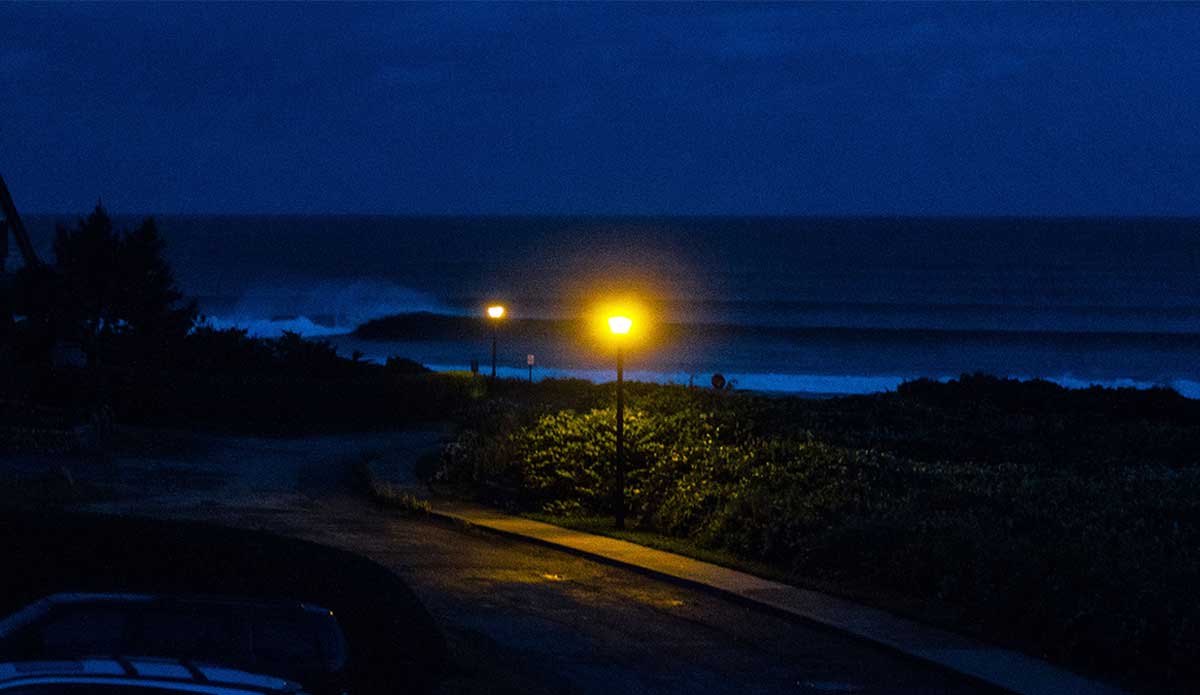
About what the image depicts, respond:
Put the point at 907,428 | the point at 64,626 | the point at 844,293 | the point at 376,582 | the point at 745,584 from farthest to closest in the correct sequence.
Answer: the point at 844,293
the point at 907,428
the point at 745,584
the point at 376,582
the point at 64,626

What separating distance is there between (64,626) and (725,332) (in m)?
82.9

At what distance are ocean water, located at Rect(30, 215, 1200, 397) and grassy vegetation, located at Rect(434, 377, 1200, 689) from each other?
32.4 metres

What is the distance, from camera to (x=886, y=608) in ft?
51.2

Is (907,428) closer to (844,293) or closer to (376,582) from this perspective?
(376,582)

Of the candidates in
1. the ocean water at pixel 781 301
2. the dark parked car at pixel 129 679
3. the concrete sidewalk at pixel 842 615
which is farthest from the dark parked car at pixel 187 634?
the ocean water at pixel 781 301

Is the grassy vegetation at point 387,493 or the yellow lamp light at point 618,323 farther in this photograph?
the grassy vegetation at point 387,493

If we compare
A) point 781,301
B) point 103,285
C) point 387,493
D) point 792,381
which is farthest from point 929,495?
point 781,301

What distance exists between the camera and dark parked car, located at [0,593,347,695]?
652 cm

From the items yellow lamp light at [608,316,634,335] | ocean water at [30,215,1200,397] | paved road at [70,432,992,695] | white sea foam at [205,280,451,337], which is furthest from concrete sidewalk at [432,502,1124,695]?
white sea foam at [205,280,451,337]

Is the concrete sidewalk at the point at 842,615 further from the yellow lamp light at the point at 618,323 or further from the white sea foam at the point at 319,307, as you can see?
the white sea foam at the point at 319,307

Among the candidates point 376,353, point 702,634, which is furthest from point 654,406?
point 376,353

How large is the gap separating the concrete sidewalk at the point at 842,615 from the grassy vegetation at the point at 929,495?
1.51ft

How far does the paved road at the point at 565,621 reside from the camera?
12.8m

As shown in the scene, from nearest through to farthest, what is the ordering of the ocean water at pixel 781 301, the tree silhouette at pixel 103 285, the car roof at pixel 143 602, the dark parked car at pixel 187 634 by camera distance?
the dark parked car at pixel 187 634, the car roof at pixel 143 602, the tree silhouette at pixel 103 285, the ocean water at pixel 781 301
